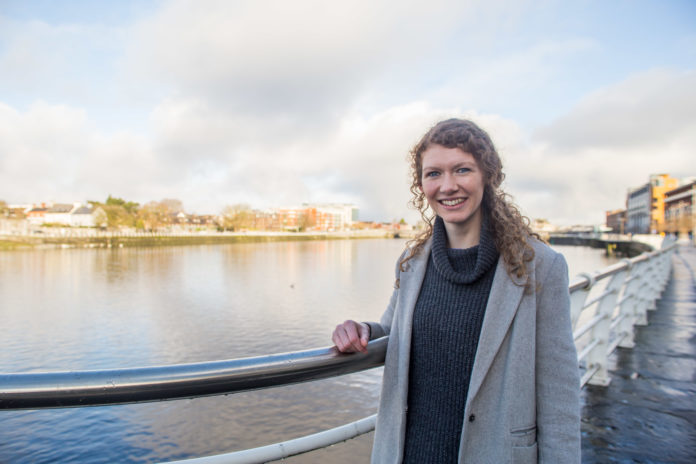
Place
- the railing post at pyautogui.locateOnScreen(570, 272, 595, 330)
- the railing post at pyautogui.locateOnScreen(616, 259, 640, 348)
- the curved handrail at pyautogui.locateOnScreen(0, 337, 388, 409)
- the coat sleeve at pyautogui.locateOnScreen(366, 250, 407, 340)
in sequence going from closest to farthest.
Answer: the curved handrail at pyautogui.locateOnScreen(0, 337, 388, 409)
the coat sleeve at pyautogui.locateOnScreen(366, 250, 407, 340)
the railing post at pyautogui.locateOnScreen(570, 272, 595, 330)
the railing post at pyautogui.locateOnScreen(616, 259, 640, 348)

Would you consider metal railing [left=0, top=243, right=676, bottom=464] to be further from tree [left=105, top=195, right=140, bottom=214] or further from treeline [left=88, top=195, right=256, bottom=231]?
tree [left=105, top=195, right=140, bottom=214]

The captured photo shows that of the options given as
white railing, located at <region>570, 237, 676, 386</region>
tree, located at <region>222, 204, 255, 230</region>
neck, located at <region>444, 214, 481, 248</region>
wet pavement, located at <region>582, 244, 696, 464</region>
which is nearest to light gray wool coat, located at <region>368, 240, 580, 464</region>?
neck, located at <region>444, 214, 481, 248</region>

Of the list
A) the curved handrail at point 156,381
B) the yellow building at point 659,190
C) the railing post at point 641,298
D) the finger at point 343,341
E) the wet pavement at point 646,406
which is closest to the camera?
the curved handrail at point 156,381

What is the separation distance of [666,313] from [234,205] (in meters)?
107

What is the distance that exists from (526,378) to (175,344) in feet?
46.5

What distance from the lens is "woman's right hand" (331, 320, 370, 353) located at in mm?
1378

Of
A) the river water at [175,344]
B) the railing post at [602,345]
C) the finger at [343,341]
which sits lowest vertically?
the river water at [175,344]

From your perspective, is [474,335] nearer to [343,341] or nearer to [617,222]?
[343,341]

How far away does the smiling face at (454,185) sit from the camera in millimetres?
1393

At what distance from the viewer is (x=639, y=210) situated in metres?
101

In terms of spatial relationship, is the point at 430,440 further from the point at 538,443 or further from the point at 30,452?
the point at 30,452

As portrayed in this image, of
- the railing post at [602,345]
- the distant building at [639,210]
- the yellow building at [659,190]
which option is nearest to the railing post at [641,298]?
the railing post at [602,345]

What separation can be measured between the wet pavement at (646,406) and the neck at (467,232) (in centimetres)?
210

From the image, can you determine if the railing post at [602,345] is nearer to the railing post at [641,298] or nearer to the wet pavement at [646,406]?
the wet pavement at [646,406]
